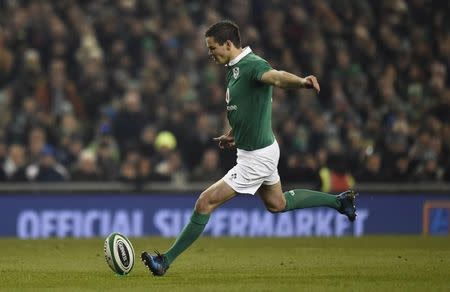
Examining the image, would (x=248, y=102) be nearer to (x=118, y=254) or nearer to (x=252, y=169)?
(x=252, y=169)

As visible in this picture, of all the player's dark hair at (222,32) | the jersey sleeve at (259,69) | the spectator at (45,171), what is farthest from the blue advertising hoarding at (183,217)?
the jersey sleeve at (259,69)

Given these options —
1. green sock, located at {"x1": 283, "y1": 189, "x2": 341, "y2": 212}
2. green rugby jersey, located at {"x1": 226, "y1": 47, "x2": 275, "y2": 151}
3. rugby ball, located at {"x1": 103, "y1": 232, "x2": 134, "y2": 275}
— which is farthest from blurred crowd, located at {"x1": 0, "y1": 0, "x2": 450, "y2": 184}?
green rugby jersey, located at {"x1": 226, "y1": 47, "x2": 275, "y2": 151}

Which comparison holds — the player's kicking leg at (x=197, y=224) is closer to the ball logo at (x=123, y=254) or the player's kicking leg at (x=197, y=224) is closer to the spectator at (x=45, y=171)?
the ball logo at (x=123, y=254)

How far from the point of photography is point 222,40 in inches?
423

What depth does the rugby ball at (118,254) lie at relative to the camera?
1072 centimetres

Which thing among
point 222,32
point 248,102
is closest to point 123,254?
point 248,102

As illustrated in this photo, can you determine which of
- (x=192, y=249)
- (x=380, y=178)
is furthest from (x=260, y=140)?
(x=380, y=178)

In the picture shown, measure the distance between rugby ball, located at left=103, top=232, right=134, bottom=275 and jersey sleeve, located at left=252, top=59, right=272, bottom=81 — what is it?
1.81 meters

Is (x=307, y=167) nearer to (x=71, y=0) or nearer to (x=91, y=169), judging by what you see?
(x=91, y=169)

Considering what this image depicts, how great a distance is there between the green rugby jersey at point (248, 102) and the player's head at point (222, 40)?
9cm

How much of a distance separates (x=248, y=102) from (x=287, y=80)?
0.76 metres

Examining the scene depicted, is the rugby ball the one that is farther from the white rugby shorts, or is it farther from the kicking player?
the white rugby shorts

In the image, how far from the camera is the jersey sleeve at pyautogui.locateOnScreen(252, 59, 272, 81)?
34.6 ft

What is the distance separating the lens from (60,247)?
15.1 metres
